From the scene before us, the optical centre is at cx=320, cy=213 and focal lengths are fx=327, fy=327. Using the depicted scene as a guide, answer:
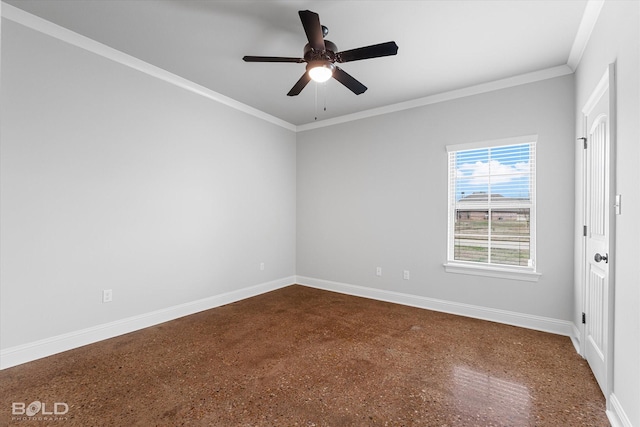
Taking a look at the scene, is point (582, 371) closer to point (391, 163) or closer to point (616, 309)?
point (616, 309)

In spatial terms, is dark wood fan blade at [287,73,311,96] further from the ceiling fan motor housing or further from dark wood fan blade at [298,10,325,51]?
dark wood fan blade at [298,10,325,51]

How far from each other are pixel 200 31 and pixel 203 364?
2.84 m

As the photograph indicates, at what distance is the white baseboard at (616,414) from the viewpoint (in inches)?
72.3

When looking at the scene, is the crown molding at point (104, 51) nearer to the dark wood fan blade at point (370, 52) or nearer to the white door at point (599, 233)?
the dark wood fan blade at point (370, 52)

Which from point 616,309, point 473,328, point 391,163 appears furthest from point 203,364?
point 391,163

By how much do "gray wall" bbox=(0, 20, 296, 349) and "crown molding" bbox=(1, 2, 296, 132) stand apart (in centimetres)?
5

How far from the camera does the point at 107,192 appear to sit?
125 inches

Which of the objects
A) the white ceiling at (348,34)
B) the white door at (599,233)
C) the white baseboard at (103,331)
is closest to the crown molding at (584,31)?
the white ceiling at (348,34)

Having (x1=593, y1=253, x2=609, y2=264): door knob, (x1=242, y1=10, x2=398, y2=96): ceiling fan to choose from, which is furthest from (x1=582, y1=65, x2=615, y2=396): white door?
(x1=242, y1=10, x2=398, y2=96): ceiling fan

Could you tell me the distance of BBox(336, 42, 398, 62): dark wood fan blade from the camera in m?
2.38

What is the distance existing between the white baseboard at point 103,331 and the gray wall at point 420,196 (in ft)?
5.40

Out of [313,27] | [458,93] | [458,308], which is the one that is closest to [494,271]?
[458,308]

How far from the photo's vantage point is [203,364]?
2.68m

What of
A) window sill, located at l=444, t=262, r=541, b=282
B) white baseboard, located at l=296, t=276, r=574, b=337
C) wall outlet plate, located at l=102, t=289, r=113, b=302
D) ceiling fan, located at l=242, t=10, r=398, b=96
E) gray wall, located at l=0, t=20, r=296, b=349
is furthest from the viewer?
window sill, located at l=444, t=262, r=541, b=282
